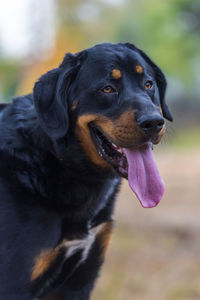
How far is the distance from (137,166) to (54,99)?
2.12 ft

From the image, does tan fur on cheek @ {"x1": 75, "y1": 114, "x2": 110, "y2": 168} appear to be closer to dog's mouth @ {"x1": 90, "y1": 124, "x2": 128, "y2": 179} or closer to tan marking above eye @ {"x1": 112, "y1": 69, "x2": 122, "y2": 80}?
dog's mouth @ {"x1": 90, "y1": 124, "x2": 128, "y2": 179}

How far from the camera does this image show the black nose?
299cm

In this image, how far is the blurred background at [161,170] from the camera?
5.38 metres

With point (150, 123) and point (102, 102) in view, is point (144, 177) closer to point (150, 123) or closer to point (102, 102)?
point (150, 123)

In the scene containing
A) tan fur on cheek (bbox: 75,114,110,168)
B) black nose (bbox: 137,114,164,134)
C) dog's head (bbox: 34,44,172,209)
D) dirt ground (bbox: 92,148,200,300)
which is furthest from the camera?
dirt ground (bbox: 92,148,200,300)

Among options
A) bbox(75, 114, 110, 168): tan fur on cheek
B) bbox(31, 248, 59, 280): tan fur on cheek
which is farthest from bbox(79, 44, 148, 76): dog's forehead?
bbox(31, 248, 59, 280): tan fur on cheek

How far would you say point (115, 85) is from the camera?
3266 mm

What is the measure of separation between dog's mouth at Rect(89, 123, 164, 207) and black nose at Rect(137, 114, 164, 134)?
0.19 metres

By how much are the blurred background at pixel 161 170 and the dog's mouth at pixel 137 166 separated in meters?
0.54

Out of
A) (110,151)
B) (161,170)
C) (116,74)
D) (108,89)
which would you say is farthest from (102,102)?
(161,170)

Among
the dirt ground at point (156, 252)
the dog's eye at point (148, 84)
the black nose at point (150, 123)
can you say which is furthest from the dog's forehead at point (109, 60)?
the dirt ground at point (156, 252)

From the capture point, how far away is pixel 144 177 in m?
3.18

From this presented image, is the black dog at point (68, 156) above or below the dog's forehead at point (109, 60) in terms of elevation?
below

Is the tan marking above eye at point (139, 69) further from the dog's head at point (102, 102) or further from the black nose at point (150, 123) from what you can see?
the black nose at point (150, 123)
